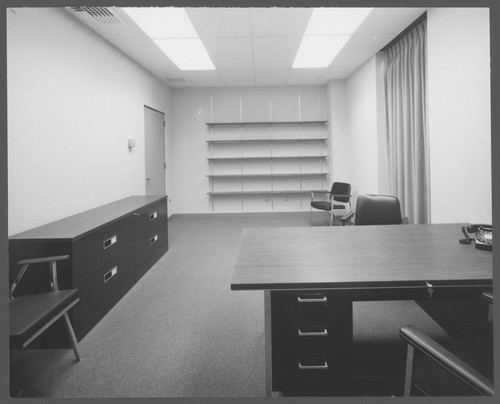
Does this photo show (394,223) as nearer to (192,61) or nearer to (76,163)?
(76,163)

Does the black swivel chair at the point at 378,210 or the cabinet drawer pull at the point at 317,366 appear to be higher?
the black swivel chair at the point at 378,210

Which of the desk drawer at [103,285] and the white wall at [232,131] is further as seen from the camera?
the white wall at [232,131]

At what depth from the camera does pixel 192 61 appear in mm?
4977

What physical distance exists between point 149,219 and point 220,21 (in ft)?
7.66

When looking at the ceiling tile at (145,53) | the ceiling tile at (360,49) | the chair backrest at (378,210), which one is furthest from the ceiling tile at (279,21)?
the chair backrest at (378,210)

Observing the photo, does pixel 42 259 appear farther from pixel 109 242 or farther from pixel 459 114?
pixel 459 114

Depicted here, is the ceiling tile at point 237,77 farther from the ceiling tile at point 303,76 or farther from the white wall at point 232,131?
the ceiling tile at point 303,76

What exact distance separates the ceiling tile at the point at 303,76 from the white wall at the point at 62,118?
2.82 meters

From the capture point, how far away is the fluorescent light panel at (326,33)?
3.41 meters

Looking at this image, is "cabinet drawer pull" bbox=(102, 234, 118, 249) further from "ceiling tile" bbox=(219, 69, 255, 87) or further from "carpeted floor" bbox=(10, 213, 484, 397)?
"ceiling tile" bbox=(219, 69, 255, 87)

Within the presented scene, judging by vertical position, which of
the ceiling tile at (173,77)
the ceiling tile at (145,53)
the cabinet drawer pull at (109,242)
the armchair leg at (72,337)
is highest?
the ceiling tile at (173,77)

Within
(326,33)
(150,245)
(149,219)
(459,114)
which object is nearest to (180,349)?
(150,245)

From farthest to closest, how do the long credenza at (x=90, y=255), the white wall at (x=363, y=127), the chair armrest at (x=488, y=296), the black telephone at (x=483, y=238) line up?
the white wall at (x=363, y=127), the long credenza at (x=90, y=255), the black telephone at (x=483, y=238), the chair armrest at (x=488, y=296)

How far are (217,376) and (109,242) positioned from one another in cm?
146
